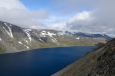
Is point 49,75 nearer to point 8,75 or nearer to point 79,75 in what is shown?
point 8,75

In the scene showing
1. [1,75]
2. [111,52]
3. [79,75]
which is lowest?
[1,75]

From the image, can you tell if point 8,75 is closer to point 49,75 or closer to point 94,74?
point 49,75

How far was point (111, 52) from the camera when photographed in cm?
5188

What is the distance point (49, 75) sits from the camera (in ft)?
313

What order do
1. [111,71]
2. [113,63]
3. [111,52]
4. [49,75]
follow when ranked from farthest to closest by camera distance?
1. [49,75]
2. [111,52]
3. [113,63]
4. [111,71]

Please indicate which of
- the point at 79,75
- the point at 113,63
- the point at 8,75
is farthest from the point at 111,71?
the point at 8,75

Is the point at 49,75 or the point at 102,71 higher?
the point at 102,71

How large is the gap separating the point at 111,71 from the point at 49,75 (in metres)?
60.0

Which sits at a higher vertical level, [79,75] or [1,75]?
[79,75]

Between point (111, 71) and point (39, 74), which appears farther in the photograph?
point (39, 74)

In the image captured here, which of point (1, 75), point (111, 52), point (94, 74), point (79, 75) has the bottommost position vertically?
point (1, 75)

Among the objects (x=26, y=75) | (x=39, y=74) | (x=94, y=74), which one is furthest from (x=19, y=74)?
(x=94, y=74)

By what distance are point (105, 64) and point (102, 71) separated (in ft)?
10.7

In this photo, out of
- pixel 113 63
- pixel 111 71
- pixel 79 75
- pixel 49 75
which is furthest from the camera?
pixel 49 75
